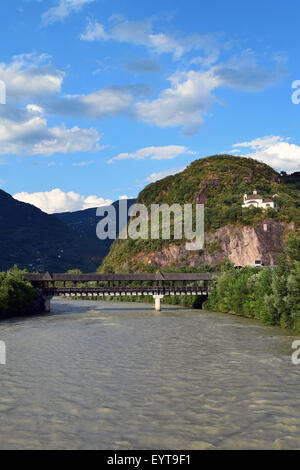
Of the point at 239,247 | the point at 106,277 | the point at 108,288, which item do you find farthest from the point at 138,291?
the point at 239,247

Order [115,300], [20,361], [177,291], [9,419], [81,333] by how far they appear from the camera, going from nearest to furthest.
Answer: [9,419]
[20,361]
[81,333]
[177,291]
[115,300]

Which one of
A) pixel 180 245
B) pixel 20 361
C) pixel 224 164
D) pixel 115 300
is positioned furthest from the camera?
pixel 224 164

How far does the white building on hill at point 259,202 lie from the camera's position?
140875 millimetres

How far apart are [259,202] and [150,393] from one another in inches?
5097

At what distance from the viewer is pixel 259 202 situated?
14375 cm

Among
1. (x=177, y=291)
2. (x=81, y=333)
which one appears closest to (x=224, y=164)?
(x=177, y=291)

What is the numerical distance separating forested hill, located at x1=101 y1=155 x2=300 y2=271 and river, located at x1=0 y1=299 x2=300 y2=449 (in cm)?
8860

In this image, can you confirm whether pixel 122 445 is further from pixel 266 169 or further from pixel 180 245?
pixel 266 169

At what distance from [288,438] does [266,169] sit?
187 meters

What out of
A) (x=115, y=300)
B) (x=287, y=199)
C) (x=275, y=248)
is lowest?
(x=115, y=300)

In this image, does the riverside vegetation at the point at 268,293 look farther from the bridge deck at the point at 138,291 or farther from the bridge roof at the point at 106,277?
the bridge roof at the point at 106,277

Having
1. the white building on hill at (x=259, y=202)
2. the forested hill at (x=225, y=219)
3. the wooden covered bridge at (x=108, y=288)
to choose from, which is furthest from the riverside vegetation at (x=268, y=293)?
the white building on hill at (x=259, y=202)

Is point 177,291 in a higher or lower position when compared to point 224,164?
lower

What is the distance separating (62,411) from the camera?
1873 cm
